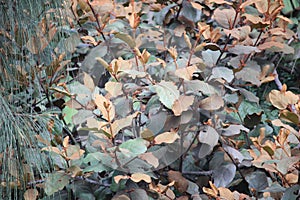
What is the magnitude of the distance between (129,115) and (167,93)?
11 centimetres

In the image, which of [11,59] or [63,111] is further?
[63,111]

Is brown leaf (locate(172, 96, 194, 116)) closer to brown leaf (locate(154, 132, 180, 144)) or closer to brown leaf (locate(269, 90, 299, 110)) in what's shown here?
brown leaf (locate(154, 132, 180, 144))

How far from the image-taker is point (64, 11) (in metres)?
A: 1.18

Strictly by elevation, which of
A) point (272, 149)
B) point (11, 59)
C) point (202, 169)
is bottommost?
point (202, 169)

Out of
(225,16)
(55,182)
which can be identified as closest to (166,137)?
(55,182)

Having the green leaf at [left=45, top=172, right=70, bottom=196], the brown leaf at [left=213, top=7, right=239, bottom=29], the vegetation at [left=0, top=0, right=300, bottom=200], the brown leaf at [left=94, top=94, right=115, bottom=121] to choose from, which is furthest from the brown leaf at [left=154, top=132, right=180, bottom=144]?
the brown leaf at [left=213, top=7, right=239, bottom=29]

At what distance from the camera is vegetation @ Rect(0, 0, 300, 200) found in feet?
3.59

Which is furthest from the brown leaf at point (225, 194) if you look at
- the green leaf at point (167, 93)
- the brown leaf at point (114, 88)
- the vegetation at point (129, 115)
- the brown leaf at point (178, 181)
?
the brown leaf at point (114, 88)

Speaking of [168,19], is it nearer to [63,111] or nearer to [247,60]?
[247,60]

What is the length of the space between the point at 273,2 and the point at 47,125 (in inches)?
26.8

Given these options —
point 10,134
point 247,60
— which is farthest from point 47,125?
point 247,60

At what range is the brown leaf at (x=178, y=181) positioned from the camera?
120 centimetres

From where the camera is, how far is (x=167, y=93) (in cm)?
114

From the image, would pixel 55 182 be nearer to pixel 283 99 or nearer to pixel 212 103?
pixel 212 103
